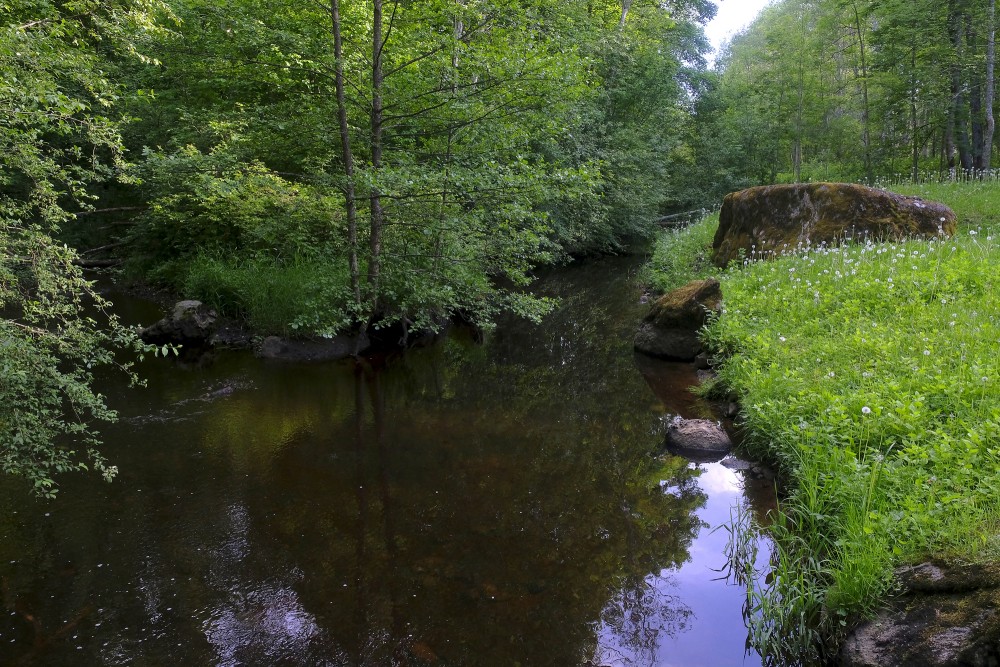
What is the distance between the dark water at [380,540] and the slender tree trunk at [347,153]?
2.76 metres

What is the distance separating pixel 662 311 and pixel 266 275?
289 inches

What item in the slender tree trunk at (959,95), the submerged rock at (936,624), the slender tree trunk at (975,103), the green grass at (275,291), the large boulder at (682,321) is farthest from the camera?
the slender tree trunk at (975,103)

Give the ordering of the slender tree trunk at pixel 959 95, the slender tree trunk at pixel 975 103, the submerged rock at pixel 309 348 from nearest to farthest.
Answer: the submerged rock at pixel 309 348
the slender tree trunk at pixel 959 95
the slender tree trunk at pixel 975 103

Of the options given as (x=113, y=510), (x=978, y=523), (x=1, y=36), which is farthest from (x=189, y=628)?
(x=978, y=523)

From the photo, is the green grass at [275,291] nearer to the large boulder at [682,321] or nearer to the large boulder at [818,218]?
the large boulder at [682,321]

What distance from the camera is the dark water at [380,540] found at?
3.94 metres

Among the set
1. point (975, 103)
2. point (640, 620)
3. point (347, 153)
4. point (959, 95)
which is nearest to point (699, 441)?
point (640, 620)

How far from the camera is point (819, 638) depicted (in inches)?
140

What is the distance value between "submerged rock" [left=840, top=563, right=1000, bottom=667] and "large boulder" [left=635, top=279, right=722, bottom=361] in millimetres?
6448

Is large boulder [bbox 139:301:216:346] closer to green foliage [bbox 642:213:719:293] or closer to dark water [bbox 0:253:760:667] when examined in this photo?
dark water [bbox 0:253:760:667]

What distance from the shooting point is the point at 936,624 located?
10.1 ft

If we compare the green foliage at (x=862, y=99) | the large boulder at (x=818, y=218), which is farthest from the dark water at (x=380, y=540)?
the green foliage at (x=862, y=99)

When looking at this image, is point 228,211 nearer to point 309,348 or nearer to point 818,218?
point 309,348

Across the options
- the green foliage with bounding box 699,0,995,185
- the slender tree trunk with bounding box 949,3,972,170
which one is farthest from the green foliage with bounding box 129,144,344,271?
the slender tree trunk with bounding box 949,3,972,170
